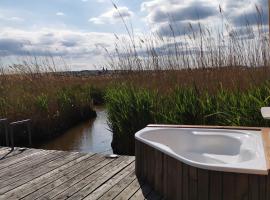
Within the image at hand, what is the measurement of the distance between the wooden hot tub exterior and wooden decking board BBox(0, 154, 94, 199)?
843 mm

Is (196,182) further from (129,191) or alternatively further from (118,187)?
(118,187)

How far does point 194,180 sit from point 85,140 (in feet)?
12.2

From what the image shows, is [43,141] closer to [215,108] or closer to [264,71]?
[215,108]

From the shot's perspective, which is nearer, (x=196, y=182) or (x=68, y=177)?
(x=196, y=182)

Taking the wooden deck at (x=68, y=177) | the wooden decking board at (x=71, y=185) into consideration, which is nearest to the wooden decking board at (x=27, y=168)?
the wooden deck at (x=68, y=177)

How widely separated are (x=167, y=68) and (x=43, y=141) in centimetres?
237

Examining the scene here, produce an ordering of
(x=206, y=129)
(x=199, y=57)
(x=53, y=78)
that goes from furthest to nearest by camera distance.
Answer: (x=53, y=78) → (x=199, y=57) → (x=206, y=129)

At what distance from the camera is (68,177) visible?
3.42m

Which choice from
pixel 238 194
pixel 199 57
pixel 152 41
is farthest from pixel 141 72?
pixel 238 194

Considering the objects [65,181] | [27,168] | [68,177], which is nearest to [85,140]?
[27,168]

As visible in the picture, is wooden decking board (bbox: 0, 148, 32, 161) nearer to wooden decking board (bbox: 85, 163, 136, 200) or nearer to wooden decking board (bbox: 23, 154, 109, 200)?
wooden decking board (bbox: 23, 154, 109, 200)

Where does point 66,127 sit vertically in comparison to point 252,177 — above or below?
below

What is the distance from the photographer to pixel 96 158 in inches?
159

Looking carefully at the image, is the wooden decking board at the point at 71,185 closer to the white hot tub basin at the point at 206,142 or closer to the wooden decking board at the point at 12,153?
the white hot tub basin at the point at 206,142
